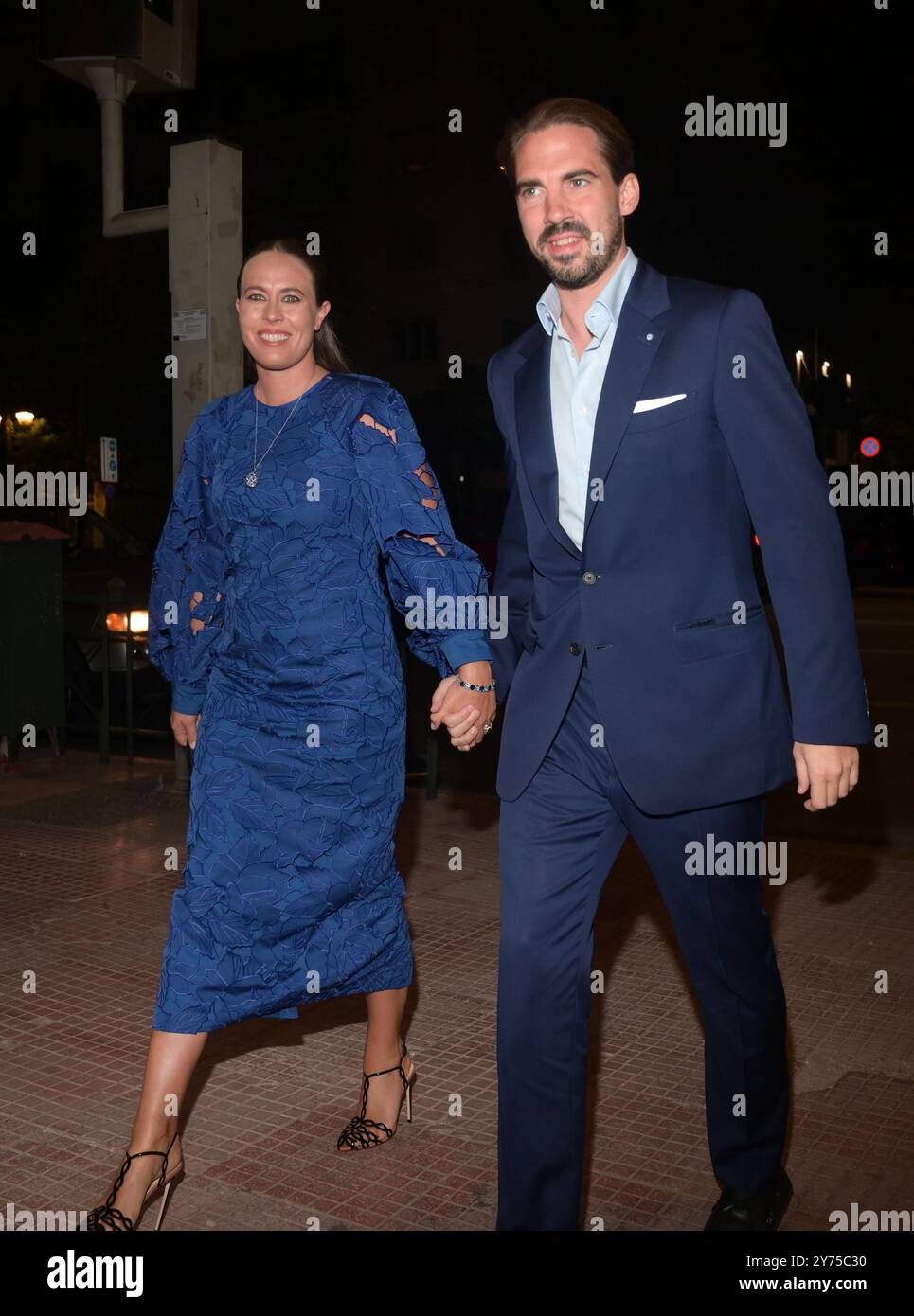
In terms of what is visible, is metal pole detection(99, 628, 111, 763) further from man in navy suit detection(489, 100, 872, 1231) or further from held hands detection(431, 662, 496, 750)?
man in navy suit detection(489, 100, 872, 1231)

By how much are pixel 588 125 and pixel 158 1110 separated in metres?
2.27

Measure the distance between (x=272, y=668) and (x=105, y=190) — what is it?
603cm

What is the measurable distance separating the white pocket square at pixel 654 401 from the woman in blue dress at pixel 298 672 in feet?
2.35

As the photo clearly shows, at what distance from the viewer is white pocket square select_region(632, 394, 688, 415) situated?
2.85m

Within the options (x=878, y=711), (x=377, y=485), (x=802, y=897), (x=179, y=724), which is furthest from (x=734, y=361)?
(x=878, y=711)

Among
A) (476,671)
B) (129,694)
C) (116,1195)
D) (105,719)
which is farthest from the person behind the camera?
(105,719)

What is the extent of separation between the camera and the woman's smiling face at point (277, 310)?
3.56 meters

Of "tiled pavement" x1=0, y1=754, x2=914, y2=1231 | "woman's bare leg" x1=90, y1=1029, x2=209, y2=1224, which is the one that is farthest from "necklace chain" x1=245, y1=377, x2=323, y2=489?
"tiled pavement" x1=0, y1=754, x2=914, y2=1231

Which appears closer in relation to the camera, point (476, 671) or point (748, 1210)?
point (748, 1210)

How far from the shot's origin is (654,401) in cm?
287

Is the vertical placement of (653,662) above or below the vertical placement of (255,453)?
below

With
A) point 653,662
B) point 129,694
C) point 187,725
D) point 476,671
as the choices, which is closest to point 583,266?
point 653,662

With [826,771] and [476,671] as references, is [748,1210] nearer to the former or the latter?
[826,771]

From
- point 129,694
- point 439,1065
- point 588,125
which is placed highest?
point 588,125
